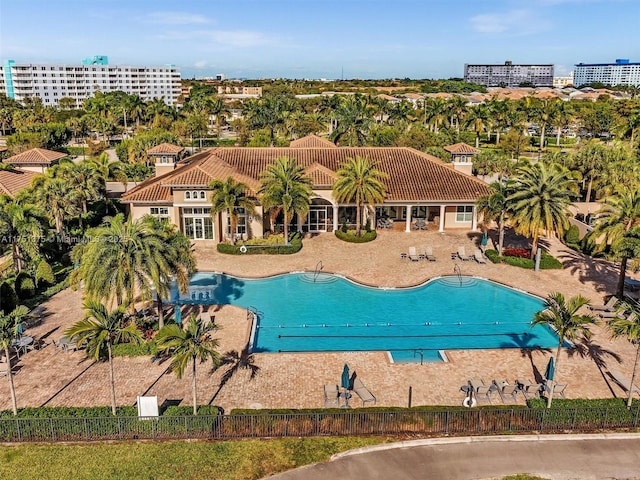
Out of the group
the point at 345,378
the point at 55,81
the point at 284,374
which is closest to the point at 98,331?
the point at 284,374

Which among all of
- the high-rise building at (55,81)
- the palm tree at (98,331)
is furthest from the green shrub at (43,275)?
the high-rise building at (55,81)

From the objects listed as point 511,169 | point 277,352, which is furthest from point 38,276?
point 511,169

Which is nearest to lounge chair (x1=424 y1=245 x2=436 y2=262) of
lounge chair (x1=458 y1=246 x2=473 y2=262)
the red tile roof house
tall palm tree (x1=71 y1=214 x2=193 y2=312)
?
lounge chair (x1=458 y1=246 x2=473 y2=262)

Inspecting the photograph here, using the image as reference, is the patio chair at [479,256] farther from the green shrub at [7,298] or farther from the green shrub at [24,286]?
the green shrub at [7,298]

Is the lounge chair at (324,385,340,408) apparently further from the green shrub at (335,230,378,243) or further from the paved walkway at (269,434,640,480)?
the green shrub at (335,230,378,243)

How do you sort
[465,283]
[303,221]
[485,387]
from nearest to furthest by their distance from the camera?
[485,387]
[465,283]
[303,221]

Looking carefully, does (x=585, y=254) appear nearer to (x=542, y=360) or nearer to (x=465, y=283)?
(x=465, y=283)
